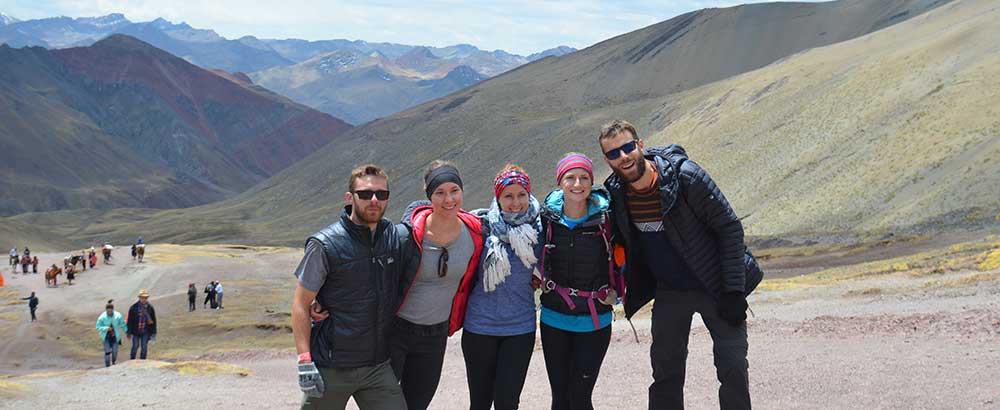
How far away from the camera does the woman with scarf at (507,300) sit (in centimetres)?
597

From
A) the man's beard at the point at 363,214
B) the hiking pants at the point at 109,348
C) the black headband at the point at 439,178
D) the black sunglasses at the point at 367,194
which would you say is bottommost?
the hiking pants at the point at 109,348

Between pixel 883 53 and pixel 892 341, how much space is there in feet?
181

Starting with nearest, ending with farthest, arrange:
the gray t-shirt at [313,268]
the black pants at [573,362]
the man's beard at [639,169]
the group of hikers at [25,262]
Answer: the gray t-shirt at [313,268], the man's beard at [639,169], the black pants at [573,362], the group of hikers at [25,262]

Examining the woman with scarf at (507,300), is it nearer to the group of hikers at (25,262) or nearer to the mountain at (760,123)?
the mountain at (760,123)

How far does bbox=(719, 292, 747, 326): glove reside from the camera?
5637 mm

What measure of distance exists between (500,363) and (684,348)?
1.32 metres

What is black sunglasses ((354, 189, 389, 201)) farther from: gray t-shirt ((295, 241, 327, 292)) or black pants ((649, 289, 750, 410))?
black pants ((649, 289, 750, 410))

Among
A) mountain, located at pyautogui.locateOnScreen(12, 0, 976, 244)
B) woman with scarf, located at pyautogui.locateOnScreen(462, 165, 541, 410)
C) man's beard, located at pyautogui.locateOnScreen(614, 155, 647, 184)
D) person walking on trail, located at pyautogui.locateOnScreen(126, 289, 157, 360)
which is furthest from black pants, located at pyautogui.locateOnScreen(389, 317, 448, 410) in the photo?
mountain, located at pyautogui.locateOnScreen(12, 0, 976, 244)

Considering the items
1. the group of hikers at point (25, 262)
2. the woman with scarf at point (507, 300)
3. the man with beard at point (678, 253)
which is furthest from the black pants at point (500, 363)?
the group of hikers at point (25, 262)

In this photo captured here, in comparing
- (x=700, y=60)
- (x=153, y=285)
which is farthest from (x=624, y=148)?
(x=700, y=60)

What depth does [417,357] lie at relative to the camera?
19.8ft

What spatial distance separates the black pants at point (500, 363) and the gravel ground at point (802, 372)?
10.9 feet

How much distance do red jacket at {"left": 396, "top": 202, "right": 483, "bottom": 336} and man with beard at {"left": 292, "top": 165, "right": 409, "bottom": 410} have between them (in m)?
0.10

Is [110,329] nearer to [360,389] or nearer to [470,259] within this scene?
[360,389]
